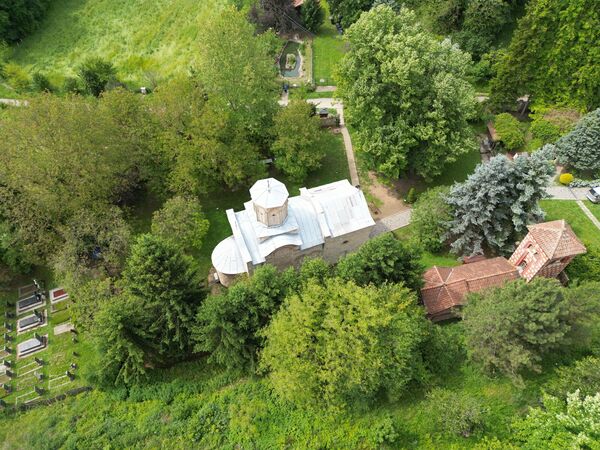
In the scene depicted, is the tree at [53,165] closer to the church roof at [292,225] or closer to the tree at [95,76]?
the church roof at [292,225]

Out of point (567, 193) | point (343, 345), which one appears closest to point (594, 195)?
point (567, 193)

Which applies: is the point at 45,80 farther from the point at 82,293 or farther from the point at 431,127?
the point at 431,127

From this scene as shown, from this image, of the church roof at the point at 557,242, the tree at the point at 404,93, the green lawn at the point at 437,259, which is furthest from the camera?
the green lawn at the point at 437,259

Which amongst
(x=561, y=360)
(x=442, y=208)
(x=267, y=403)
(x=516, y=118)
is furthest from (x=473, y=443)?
(x=516, y=118)

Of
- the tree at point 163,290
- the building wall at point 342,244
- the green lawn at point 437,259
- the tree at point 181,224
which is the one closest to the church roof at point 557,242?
the green lawn at point 437,259

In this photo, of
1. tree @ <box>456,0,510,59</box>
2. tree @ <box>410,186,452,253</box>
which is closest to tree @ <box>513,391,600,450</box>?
tree @ <box>410,186,452,253</box>

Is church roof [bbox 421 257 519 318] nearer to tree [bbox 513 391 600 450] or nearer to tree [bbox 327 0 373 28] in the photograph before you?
tree [bbox 513 391 600 450]

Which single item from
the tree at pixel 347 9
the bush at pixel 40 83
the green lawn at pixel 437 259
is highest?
the bush at pixel 40 83
